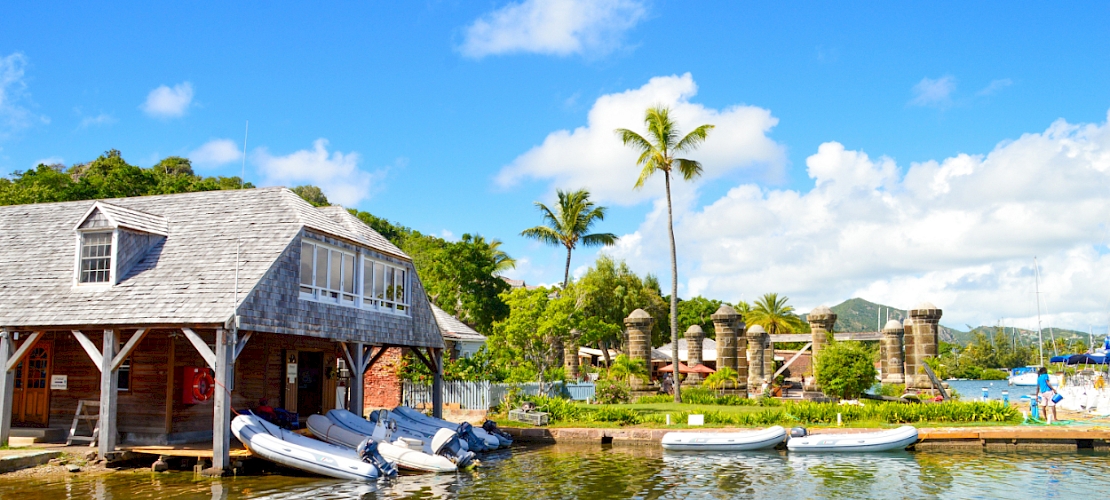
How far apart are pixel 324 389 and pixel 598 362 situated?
32.6m

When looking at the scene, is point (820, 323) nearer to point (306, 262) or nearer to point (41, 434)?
point (306, 262)

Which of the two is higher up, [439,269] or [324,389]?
[439,269]

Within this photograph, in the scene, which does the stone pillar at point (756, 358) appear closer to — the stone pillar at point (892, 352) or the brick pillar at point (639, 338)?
the brick pillar at point (639, 338)

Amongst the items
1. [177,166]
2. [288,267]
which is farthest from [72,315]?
[177,166]

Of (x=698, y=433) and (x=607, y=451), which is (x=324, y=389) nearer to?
(x=607, y=451)

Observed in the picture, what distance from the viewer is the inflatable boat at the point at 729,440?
71.1 feet

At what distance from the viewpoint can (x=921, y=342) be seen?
2920 centimetres

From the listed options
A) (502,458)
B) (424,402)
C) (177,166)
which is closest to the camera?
(502,458)

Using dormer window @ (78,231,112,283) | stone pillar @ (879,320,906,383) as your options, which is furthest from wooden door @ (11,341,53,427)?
stone pillar @ (879,320,906,383)

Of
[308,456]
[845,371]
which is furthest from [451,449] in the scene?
[845,371]

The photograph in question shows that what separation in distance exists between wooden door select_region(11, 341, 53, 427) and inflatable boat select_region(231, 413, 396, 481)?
5.99 metres

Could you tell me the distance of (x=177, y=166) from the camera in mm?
87375

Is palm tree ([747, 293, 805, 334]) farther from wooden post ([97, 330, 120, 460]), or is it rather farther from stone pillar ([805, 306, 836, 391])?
wooden post ([97, 330, 120, 460])

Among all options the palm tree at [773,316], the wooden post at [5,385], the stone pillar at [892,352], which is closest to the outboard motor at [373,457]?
the wooden post at [5,385]
